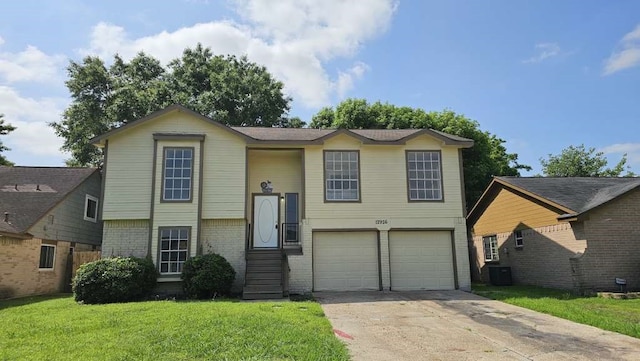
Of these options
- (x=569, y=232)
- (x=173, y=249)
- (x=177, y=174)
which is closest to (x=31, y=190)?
(x=177, y=174)

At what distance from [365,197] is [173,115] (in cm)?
756

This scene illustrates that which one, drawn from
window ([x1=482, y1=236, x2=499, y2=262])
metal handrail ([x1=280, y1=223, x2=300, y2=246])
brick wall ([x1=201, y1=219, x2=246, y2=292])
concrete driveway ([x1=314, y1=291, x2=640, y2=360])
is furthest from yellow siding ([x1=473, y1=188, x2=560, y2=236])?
brick wall ([x1=201, y1=219, x2=246, y2=292])

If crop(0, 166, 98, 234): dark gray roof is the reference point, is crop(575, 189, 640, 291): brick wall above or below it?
below

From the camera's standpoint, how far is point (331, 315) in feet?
33.8

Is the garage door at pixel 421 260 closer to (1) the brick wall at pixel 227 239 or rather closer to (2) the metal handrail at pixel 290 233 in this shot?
(2) the metal handrail at pixel 290 233

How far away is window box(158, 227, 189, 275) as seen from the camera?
14.3m

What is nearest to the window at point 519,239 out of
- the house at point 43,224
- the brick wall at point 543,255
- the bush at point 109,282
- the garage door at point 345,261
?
the brick wall at point 543,255

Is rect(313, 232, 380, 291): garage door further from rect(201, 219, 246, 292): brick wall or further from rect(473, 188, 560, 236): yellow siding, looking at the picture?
rect(473, 188, 560, 236): yellow siding

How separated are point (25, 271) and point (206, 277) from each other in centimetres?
667

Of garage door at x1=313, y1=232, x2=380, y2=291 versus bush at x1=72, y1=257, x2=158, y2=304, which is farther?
garage door at x1=313, y1=232, x2=380, y2=291

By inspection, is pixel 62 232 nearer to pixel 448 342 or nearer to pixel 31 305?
pixel 31 305

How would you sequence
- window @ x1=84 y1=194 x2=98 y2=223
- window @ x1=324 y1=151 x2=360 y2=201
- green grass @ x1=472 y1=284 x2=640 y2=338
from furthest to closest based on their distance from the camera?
window @ x1=84 y1=194 x2=98 y2=223, window @ x1=324 y1=151 x2=360 y2=201, green grass @ x1=472 y1=284 x2=640 y2=338

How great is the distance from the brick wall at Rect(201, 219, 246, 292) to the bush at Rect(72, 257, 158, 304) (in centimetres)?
246

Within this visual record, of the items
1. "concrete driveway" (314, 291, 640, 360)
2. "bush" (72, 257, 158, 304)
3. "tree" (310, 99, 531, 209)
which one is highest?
"tree" (310, 99, 531, 209)
